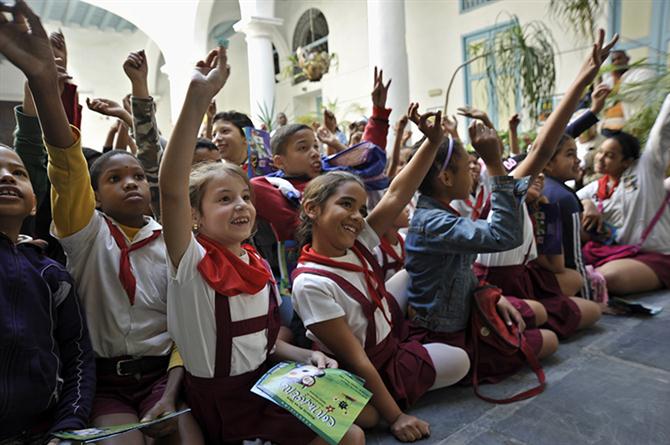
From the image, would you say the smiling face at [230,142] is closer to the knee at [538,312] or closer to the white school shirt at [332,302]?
the white school shirt at [332,302]

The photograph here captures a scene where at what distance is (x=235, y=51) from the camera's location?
14.2 metres

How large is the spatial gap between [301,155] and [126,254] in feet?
3.37

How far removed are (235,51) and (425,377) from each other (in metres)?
14.1

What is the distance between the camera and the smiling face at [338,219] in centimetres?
169

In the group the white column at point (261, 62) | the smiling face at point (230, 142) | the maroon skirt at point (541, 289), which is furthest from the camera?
the white column at point (261, 62)

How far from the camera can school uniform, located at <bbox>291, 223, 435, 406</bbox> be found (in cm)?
162

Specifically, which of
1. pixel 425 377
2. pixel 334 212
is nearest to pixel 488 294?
pixel 425 377

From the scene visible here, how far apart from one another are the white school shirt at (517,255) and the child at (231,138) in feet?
4.99

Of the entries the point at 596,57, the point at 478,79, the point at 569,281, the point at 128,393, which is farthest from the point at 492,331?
the point at 478,79

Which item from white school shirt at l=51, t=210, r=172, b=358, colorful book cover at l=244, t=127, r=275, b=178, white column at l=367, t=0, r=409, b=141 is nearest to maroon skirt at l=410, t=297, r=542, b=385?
white school shirt at l=51, t=210, r=172, b=358

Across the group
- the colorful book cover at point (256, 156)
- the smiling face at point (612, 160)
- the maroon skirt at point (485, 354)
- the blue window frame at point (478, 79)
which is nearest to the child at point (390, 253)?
the maroon skirt at point (485, 354)

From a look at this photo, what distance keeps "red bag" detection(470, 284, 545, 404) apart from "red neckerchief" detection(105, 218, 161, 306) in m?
1.36

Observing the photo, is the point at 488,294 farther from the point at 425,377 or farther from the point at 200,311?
Answer: the point at 200,311

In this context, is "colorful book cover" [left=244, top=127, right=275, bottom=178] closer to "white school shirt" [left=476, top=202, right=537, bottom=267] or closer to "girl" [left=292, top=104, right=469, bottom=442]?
"girl" [left=292, top=104, right=469, bottom=442]
